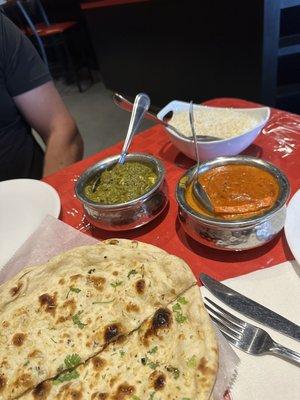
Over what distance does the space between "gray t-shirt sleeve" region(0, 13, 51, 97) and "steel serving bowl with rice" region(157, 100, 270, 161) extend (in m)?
0.97

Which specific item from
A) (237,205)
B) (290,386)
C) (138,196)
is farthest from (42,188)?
(290,386)

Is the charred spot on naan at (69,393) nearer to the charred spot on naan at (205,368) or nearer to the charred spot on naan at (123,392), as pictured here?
the charred spot on naan at (123,392)

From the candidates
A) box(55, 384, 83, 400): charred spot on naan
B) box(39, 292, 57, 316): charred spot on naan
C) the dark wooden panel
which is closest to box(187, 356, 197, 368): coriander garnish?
box(55, 384, 83, 400): charred spot on naan

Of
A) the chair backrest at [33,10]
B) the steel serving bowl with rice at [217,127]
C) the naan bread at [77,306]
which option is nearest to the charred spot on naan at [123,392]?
the naan bread at [77,306]

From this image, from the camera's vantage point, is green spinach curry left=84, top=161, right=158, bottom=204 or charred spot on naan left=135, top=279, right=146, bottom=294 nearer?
charred spot on naan left=135, top=279, right=146, bottom=294

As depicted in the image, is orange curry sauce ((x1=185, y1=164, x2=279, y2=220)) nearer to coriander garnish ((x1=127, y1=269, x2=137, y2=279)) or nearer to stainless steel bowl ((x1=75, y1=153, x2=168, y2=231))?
stainless steel bowl ((x1=75, y1=153, x2=168, y2=231))

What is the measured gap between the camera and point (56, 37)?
25.4 feet

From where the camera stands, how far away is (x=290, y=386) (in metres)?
0.78

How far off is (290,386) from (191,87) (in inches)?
189

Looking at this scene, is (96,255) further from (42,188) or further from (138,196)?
(42,188)

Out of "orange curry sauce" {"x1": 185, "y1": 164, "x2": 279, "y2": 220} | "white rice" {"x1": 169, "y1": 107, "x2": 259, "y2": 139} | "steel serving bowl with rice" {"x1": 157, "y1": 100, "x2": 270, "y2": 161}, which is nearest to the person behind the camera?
"orange curry sauce" {"x1": 185, "y1": 164, "x2": 279, "y2": 220}

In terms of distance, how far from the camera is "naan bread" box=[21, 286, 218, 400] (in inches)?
29.6

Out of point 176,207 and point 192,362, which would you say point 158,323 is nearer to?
point 192,362

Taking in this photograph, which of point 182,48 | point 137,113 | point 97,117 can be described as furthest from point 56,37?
point 137,113
